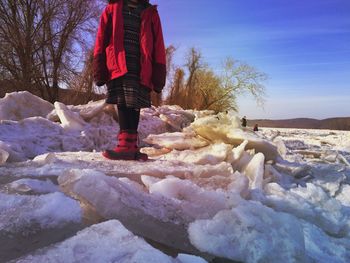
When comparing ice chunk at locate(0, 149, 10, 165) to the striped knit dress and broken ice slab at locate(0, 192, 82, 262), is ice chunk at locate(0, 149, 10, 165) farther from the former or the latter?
broken ice slab at locate(0, 192, 82, 262)

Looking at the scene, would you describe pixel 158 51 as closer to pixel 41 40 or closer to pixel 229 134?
pixel 229 134

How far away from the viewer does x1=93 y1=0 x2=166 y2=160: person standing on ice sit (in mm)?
3143

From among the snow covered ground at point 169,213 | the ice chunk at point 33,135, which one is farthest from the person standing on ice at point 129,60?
the ice chunk at point 33,135

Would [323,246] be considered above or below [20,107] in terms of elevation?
below

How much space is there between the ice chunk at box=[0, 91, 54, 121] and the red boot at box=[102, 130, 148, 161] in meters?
2.80

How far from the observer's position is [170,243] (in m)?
1.40

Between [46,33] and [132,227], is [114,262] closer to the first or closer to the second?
[132,227]

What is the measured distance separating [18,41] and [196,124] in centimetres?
1078

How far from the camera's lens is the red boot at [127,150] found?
3.10 metres

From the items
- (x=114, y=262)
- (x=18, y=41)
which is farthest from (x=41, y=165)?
(x=18, y=41)

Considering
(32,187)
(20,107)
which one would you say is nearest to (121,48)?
(32,187)

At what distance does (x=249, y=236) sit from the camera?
4.71 feet

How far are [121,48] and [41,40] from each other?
11318 millimetres

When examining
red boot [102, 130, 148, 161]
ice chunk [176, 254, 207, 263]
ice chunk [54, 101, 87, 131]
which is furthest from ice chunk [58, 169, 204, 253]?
ice chunk [54, 101, 87, 131]
